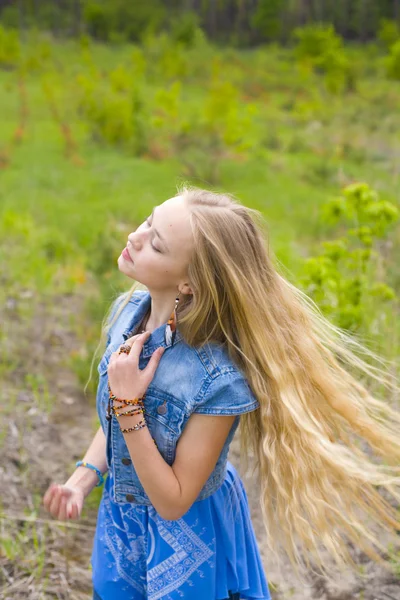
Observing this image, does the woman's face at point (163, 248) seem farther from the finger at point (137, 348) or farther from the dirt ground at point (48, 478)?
the dirt ground at point (48, 478)

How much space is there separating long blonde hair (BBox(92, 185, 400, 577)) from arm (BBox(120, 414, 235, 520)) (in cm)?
14

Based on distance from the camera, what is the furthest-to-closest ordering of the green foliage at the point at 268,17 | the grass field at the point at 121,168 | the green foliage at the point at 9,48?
the green foliage at the point at 268,17
the green foliage at the point at 9,48
the grass field at the point at 121,168

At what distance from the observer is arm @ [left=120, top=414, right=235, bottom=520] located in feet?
4.76

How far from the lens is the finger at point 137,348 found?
1.46 metres

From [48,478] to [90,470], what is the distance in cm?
133

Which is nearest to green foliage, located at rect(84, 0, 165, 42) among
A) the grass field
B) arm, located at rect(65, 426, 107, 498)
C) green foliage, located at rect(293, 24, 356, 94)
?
the grass field

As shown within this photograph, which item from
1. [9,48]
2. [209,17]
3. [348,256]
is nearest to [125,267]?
[348,256]

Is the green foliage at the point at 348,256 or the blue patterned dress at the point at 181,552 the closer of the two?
the blue patterned dress at the point at 181,552

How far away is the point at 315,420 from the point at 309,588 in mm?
1021

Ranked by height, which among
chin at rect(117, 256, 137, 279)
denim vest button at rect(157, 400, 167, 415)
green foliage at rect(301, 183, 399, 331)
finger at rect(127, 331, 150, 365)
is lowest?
green foliage at rect(301, 183, 399, 331)

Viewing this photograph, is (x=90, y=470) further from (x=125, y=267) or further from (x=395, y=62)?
(x=395, y=62)

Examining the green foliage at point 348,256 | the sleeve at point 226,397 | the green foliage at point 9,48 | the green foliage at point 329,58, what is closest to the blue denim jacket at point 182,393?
the sleeve at point 226,397

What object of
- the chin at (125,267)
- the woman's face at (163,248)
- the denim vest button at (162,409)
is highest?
the woman's face at (163,248)

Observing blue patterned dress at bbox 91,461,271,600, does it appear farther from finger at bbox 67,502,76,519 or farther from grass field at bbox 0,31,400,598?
grass field at bbox 0,31,400,598
